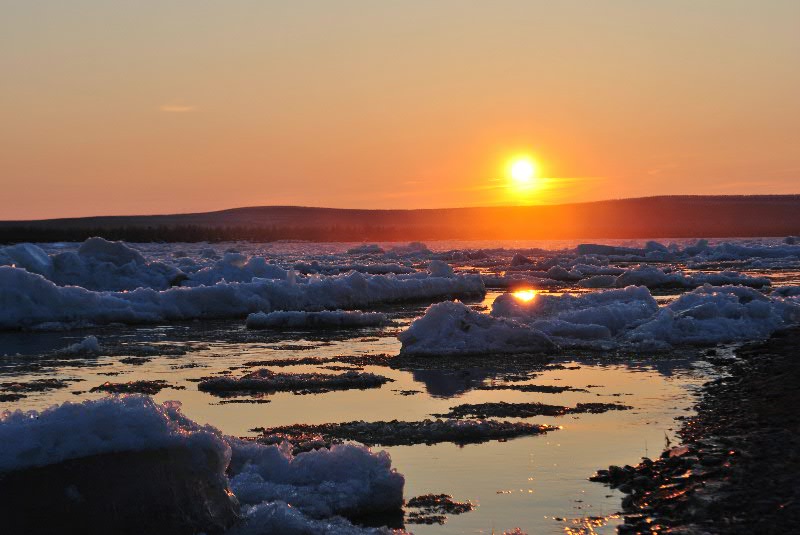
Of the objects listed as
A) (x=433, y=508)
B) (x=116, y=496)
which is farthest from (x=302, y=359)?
(x=116, y=496)

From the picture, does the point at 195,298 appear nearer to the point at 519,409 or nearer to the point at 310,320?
the point at 310,320

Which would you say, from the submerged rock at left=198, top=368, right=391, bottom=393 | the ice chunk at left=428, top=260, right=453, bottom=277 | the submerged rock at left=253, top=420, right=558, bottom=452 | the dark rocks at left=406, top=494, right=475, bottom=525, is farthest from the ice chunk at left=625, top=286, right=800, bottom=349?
the ice chunk at left=428, top=260, right=453, bottom=277

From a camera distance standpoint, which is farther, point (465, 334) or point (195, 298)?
point (195, 298)

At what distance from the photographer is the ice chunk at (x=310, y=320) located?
68.5ft

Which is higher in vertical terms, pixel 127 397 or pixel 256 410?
pixel 127 397

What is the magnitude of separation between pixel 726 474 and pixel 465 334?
834cm

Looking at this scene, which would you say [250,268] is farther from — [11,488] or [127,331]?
[11,488]

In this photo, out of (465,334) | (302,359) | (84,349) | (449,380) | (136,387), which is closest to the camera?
(136,387)

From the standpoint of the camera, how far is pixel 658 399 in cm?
1128

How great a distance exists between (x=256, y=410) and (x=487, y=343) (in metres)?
5.44

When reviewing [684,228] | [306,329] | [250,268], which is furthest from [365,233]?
[306,329]

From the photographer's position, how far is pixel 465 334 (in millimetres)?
15758

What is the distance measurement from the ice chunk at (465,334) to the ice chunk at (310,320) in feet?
16.8

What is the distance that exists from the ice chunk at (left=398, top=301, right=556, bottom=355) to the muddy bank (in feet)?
15.8
